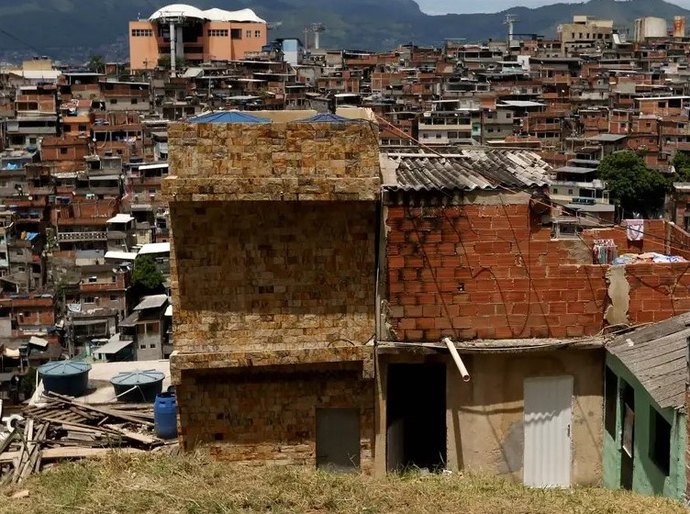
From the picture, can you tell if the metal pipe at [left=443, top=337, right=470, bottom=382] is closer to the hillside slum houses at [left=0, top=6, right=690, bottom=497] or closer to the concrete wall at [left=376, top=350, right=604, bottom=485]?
the hillside slum houses at [left=0, top=6, right=690, bottom=497]

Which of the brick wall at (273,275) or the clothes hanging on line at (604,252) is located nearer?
the brick wall at (273,275)

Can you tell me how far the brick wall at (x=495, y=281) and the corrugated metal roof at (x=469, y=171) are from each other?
0.24 meters

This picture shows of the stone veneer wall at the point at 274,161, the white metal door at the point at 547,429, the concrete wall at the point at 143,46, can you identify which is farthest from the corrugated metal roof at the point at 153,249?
the concrete wall at the point at 143,46

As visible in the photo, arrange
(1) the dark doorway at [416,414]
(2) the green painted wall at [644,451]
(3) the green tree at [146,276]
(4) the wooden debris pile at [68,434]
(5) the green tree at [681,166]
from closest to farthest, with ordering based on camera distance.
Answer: (2) the green painted wall at [644,451] → (1) the dark doorway at [416,414] → (4) the wooden debris pile at [68,434] → (3) the green tree at [146,276] → (5) the green tree at [681,166]

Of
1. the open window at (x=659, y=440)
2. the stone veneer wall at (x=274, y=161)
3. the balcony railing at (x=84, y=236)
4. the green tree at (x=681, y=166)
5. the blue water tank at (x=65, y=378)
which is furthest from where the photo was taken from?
the green tree at (x=681, y=166)

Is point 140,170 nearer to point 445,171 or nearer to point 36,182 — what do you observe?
point 36,182

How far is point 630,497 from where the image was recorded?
9336 mm

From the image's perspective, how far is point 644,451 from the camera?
1018 centimetres

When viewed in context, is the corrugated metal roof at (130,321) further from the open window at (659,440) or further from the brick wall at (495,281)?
the open window at (659,440)

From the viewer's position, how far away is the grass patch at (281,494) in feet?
29.6

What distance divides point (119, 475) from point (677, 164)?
5160 centimetres

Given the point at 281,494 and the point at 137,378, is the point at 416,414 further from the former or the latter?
the point at 137,378

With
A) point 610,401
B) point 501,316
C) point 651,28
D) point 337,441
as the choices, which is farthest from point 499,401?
point 651,28

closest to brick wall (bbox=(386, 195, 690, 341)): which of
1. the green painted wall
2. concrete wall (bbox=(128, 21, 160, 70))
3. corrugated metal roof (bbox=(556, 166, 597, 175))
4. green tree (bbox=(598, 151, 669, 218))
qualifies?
the green painted wall
